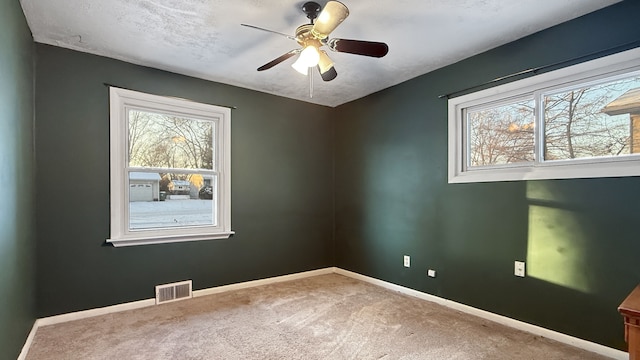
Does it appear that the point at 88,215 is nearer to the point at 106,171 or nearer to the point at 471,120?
the point at 106,171

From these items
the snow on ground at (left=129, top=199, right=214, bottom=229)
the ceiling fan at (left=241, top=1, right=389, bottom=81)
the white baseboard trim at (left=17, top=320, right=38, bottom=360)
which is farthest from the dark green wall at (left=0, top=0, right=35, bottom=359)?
the ceiling fan at (left=241, top=1, right=389, bottom=81)

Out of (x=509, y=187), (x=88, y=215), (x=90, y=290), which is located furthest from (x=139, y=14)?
(x=509, y=187)

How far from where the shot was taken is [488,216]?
3.01m

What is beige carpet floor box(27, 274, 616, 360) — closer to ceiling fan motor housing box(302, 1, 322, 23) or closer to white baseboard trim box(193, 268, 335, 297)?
white baseboard trim box(193, 268, 335, 297)

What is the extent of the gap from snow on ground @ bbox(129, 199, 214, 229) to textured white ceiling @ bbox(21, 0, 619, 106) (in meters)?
1.41

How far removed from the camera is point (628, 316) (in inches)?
55.1

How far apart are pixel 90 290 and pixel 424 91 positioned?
381 cm

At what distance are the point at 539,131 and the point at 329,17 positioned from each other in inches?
78.1

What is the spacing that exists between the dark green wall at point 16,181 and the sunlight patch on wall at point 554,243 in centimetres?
357

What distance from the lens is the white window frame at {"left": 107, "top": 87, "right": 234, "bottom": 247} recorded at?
3164 millimetres

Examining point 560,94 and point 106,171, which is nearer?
point 560,94

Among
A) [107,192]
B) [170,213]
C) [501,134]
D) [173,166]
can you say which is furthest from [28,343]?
[501,134]

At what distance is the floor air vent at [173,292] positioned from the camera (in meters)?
3.36

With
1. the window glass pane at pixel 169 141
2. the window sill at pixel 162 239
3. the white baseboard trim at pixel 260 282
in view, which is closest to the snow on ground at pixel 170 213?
the window sill at pixel 162 239
